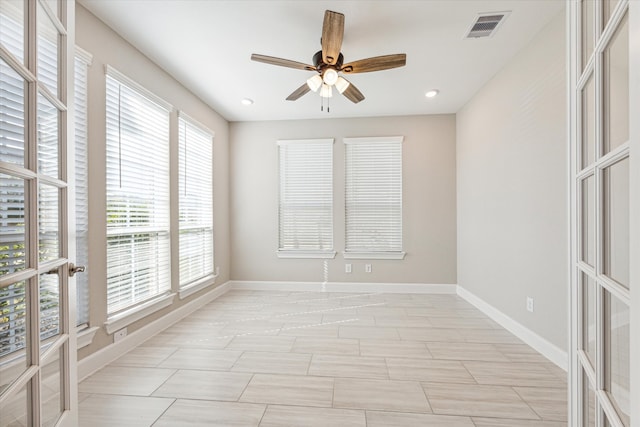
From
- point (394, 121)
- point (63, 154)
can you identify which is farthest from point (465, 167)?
point (63, 154)

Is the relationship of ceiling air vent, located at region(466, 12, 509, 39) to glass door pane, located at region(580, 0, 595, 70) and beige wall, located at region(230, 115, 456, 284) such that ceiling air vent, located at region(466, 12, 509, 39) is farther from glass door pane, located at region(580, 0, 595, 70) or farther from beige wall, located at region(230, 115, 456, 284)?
beige wall, located at region(230, 115, 456, 284)

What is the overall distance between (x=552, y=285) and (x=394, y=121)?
2.98 m

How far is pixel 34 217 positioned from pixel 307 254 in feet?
12.1

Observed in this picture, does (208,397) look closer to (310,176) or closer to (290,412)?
(290,412)

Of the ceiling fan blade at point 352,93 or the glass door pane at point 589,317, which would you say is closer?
the glass door pane at point 589,317

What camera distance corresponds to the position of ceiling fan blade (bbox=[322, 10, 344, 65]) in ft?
6.26

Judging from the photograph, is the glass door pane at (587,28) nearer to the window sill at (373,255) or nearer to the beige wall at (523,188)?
the beige wall at (523,188)

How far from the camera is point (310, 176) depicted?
457 cm

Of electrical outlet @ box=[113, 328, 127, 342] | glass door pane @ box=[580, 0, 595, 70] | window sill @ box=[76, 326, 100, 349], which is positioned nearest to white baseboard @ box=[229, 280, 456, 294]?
electrical outlet @ box=[113, 328, 127, 342]

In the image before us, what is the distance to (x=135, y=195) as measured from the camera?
261cm

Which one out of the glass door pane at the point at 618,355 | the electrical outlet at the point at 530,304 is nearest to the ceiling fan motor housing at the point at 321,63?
the glass door pane at the point at 618,355

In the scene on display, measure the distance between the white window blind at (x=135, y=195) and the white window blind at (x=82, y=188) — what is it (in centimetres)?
21

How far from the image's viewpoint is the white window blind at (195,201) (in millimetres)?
3383

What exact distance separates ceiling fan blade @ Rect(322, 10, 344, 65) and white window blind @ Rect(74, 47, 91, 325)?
1.70 meters
